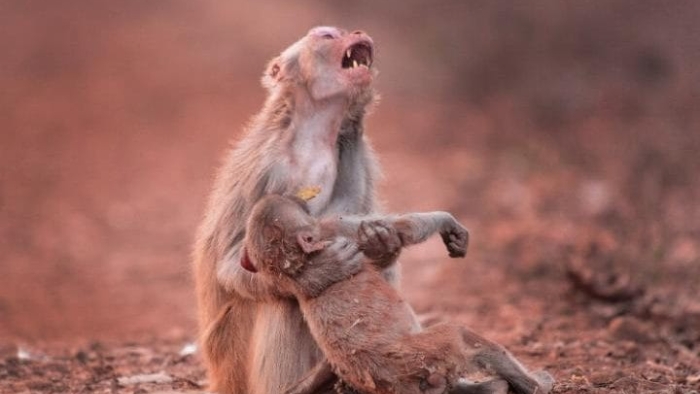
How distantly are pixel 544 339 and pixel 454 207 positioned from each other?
6.85m

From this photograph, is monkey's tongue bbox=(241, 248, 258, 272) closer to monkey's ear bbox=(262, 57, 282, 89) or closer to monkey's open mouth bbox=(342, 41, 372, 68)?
monkey's ear bbox=(262, 57, 282, 89)

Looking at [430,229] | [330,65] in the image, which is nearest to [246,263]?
[430,229]

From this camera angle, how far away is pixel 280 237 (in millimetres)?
6395

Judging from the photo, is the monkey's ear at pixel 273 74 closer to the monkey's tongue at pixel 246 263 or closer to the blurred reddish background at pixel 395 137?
Answer: the monkey's tongue at pixel 246 263

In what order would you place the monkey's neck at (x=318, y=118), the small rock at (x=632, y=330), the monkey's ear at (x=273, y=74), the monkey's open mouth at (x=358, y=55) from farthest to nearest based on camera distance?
the small rock at (x=632, y=330)
the monkey's ear at (x=273, y=74)
the monkey's open mouth at (x=358, y=55)
the monkey's neck at (x=318, y=118)

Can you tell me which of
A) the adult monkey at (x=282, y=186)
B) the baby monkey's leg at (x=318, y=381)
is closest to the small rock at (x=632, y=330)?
the adult monkey at (x=282, y=186)

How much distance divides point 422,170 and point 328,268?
42.9 ft

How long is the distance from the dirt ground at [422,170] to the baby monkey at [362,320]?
0.97 meters

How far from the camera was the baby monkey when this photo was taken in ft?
20.0

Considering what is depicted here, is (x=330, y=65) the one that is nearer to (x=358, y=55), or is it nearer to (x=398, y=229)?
(x=358, y=55)

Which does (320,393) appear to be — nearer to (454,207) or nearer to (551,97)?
(454,207)

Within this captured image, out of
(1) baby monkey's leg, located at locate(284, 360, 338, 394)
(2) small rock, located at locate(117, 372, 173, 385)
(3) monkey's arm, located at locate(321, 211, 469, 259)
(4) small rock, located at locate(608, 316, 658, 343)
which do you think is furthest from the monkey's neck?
(4) small rock, located at locate(608, 316, 658, 343)

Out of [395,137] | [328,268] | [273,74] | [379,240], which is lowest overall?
[328,268]

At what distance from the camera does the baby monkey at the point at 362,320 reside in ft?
20.0
